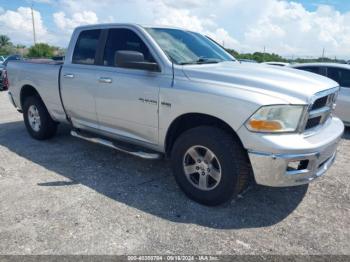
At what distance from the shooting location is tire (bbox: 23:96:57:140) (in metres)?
5.62

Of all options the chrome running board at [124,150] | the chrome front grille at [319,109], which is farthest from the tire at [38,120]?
the chrome front grille at [319,109]

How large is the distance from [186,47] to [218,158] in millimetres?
1605

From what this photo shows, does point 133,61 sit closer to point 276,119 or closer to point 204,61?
point 204,61

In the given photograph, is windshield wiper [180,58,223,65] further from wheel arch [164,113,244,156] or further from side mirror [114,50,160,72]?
wheel arch [164,113,244,156]

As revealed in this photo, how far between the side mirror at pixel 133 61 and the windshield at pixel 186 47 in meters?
0.27

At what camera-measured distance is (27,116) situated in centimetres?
600

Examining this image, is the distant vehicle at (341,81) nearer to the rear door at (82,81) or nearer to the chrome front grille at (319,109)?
the chrome front grille at (319,109)

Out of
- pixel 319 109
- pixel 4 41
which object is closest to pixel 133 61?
pixel 319 109

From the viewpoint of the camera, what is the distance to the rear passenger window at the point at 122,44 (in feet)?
12.9

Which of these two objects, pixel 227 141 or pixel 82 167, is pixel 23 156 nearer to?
pixel 82 167

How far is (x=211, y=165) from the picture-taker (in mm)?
3396

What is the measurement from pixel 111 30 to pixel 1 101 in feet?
27.1

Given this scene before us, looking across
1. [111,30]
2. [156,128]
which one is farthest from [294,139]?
[111,30]

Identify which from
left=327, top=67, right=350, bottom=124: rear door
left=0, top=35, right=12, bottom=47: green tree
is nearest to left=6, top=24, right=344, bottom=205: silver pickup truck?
left=327, top=67, right=350, bottom=124: rear door
